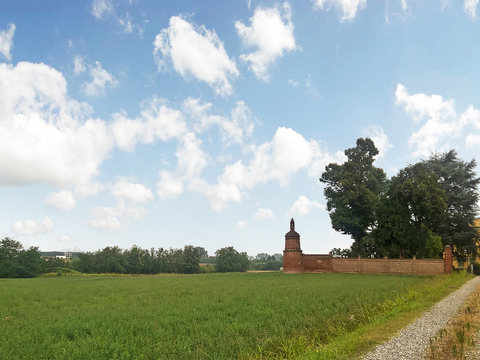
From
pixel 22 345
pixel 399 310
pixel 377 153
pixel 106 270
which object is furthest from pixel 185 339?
pixel 106 270

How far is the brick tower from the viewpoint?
48.3 meters

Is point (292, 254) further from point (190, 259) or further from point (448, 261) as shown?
point (190, 259)

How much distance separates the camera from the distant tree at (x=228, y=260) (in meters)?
97.1

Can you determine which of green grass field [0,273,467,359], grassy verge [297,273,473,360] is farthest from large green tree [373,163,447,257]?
green grass field [0,273,467,359]

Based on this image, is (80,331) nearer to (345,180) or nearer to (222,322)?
(222,322)

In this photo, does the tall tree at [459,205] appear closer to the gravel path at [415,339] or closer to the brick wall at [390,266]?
the brick wall at [390,266]

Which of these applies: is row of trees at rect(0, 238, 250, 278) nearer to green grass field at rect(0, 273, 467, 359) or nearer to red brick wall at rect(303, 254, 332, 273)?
red brick wall at rect(303, 254, 332, 273)

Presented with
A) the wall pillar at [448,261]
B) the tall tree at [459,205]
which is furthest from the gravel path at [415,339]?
the tall tree at [459,205]

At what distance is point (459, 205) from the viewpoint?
1871 inches

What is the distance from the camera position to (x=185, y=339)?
10281 mm

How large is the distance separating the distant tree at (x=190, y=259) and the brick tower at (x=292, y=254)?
1952 inches

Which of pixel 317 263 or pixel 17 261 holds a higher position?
pixel 317 263

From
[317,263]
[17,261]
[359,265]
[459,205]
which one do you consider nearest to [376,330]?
[359,265]

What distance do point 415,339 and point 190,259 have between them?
3471 inches
